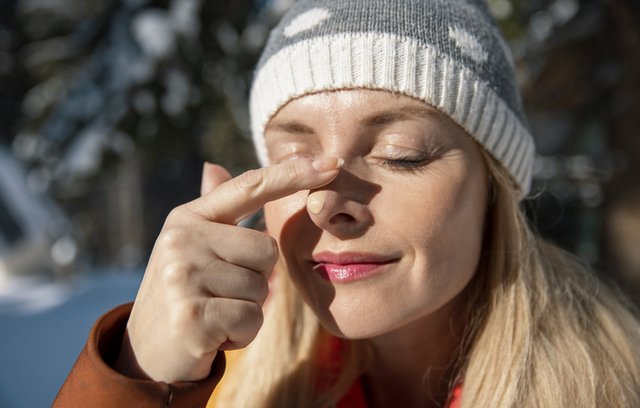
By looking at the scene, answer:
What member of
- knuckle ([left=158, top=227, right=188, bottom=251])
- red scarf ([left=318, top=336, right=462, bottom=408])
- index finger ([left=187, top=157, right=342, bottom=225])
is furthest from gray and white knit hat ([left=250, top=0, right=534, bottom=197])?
red scarf ([left=318, top=336, right=462, bottom=408])

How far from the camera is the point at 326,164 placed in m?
1.24

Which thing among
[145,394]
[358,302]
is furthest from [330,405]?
[145,394]

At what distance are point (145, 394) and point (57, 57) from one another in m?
6.15

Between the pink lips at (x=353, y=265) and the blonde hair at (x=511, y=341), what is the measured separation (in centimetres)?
44

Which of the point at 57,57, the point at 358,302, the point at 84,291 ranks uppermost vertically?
the point at 57,57

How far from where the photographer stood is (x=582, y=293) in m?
1.62

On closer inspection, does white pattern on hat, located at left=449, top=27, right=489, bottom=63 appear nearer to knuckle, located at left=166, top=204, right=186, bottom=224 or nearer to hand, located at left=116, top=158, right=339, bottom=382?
hand, located at left=116, top=158, right=339, bottom=382

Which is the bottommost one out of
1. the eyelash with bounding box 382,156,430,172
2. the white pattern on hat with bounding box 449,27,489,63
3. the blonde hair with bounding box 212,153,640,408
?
the blonde hair with bounding box 212,153,640,408

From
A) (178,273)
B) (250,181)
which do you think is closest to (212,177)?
(250,181)

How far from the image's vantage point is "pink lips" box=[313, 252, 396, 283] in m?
1.29

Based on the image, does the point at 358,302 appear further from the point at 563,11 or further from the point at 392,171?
the point at 563,11

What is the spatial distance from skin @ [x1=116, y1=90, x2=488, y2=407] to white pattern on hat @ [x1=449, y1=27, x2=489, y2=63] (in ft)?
0.63

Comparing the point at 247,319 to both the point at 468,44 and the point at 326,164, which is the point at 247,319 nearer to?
the point at 326,164

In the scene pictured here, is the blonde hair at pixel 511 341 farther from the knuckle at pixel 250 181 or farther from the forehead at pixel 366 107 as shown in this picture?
the knuckle at pixel 250 181
